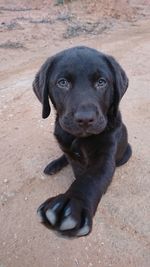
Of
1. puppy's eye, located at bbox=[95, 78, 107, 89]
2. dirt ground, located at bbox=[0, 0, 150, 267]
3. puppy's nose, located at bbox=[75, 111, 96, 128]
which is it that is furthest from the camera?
dirt ground, located at bbox=[0, 0, 150, 267]

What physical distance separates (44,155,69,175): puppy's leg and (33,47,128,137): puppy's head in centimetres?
82

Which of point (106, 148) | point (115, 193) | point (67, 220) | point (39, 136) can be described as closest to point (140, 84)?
point (39, 136)

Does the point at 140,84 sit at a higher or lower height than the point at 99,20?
higher

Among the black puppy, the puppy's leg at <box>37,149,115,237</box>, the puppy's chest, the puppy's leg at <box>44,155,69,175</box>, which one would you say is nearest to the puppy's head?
the black puppy

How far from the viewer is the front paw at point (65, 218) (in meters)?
2.16

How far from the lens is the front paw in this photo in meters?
2.16

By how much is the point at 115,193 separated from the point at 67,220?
5.38 ft

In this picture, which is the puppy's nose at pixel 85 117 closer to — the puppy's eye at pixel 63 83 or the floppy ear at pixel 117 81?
the puppy's eye at pixel 63 83

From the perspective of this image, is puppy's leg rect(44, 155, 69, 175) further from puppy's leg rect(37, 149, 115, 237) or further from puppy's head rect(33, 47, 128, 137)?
puppy's leg rect(37, 149, 115, 237)

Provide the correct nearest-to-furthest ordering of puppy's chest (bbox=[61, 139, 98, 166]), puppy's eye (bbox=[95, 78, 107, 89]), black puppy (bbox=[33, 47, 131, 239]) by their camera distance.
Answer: black puppy (bbox=[33, 47, 131, 239]), puppy's eye (bbox=[95, 78, 107, 89]), puppy's chest (bbox=[61, 139, 98, 166])

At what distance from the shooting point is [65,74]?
2.94 m

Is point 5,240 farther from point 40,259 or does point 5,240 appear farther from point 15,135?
point 15,135

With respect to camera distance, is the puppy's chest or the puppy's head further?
the puppy's chest

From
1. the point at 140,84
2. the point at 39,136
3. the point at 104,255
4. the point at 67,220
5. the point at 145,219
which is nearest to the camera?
the point at 67,220
